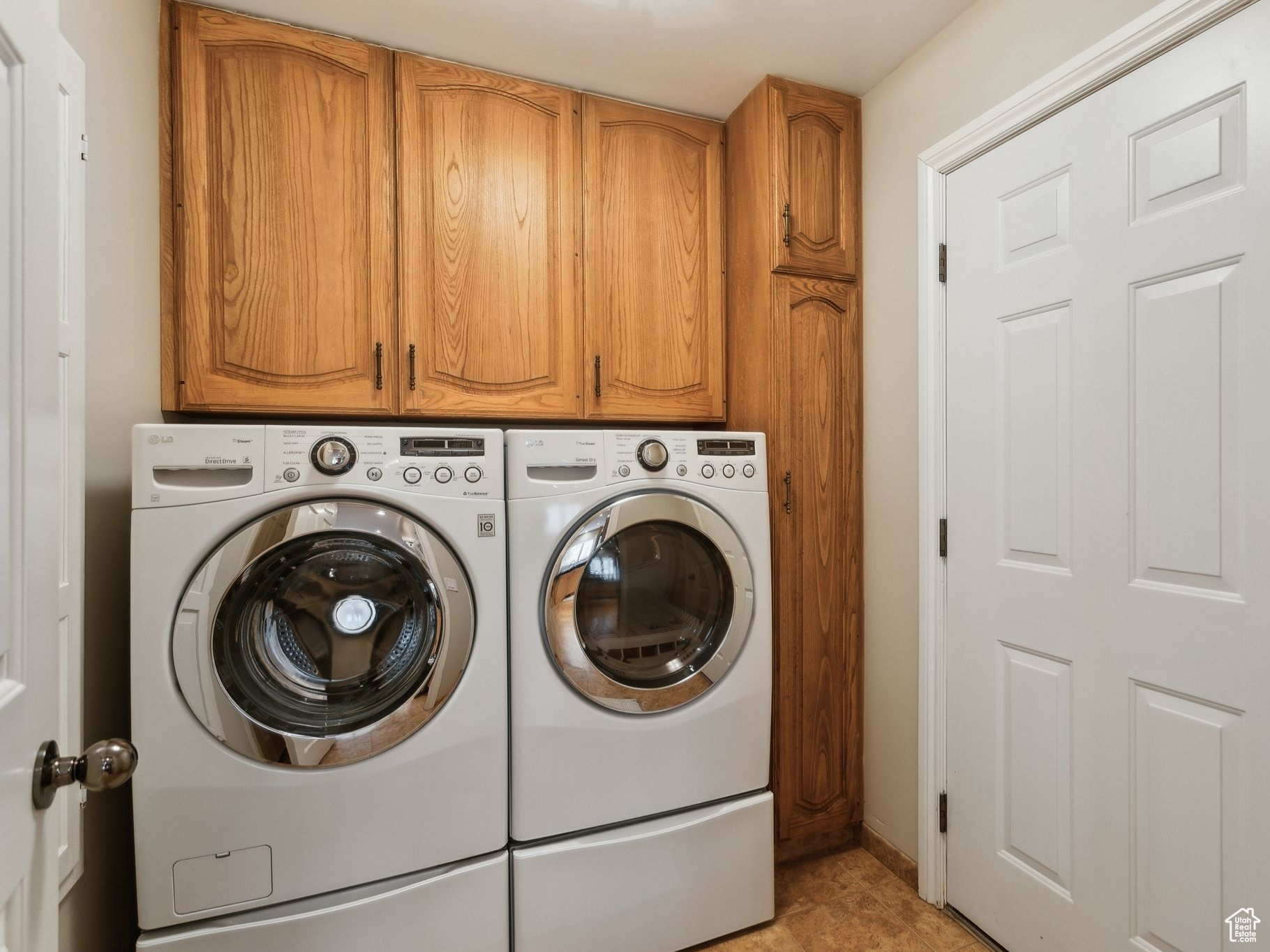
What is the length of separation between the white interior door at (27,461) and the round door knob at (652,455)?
40.3 inches

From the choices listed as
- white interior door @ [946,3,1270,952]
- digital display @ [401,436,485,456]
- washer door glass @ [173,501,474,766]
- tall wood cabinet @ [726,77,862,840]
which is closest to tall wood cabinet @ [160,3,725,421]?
tall wood cabinet @ [726,77,862,840]

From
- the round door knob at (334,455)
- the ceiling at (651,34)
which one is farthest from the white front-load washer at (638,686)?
the ceiling at (651,34)

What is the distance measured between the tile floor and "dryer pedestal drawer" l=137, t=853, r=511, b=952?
1.86 ft

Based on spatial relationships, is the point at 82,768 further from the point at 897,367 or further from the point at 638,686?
the point at 897,367

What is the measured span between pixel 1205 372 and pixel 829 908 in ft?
5.05

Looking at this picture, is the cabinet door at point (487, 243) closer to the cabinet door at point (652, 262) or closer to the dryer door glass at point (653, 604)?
the cabinet door at point (652, 262)

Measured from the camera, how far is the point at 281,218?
5.08 ft

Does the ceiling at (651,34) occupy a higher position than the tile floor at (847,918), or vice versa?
the ceiling at (651,34)

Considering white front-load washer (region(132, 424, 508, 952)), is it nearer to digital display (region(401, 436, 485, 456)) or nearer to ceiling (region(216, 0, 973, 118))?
digital display (region(401, 436, 485, 456))

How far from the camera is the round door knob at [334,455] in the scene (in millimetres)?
1198

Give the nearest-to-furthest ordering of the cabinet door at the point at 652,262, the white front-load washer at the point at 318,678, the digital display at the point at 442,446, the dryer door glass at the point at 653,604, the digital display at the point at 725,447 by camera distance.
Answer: the white front-load washer at the point at 318,678, the digital display at the point at 442,446, the dryer door glass at the point at 653,604, the digital display at the point at 725,447, the cabinet door at the point at 652,262

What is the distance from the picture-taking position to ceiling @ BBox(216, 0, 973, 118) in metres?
1.50

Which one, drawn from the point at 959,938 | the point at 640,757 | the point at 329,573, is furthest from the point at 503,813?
the point at 959,938
